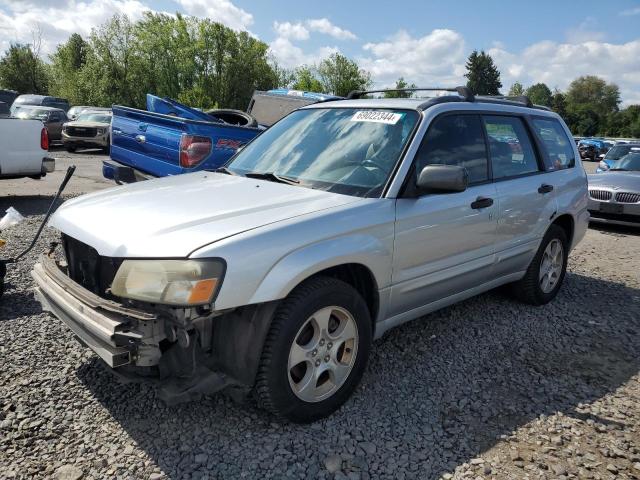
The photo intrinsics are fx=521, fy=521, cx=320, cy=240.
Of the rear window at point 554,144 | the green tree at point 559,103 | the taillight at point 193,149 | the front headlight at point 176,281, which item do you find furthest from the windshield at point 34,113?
the green tree at point 559,103

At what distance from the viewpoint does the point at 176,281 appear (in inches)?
91.0

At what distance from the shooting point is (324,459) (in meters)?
2.58

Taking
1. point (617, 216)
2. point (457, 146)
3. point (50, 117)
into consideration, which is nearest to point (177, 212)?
point (457, 146)

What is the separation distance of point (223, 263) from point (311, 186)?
41.7 inches

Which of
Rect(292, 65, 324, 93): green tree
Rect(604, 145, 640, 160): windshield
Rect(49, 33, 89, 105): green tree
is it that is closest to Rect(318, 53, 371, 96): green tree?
Rect(292, 65, 324, 93): green tree

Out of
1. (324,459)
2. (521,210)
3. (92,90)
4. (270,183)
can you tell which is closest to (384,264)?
(270,183)

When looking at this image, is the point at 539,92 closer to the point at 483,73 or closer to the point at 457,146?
the point at 483,73

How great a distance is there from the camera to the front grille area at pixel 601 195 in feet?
30.3

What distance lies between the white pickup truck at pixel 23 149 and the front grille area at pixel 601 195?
379 inches

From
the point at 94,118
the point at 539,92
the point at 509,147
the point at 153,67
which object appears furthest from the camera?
the point at 539,92

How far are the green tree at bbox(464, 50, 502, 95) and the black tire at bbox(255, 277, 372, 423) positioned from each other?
99261mm

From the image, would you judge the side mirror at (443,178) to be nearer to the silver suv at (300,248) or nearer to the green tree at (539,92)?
the silver suv at (300,248)

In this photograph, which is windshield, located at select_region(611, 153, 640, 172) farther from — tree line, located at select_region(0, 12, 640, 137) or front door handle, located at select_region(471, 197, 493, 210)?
tree line, located at select_region(0, 12, 640, 137)

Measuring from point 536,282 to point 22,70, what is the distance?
59.0 meters
